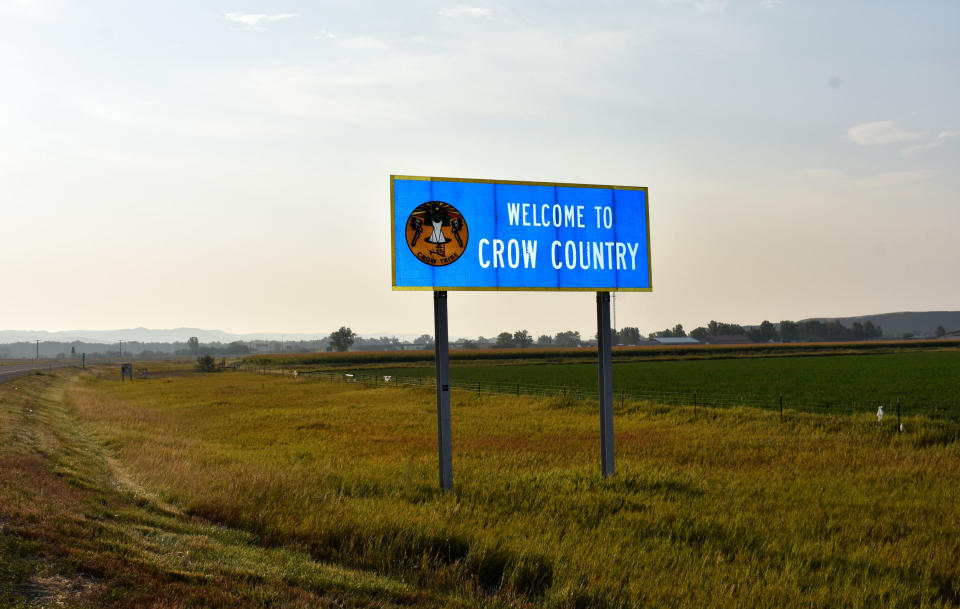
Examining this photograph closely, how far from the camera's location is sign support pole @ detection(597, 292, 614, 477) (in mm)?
15258

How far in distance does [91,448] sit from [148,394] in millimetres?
A: 34687

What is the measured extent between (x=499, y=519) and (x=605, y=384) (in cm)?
500

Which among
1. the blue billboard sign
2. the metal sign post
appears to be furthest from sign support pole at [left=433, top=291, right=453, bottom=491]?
the blue billboard sign

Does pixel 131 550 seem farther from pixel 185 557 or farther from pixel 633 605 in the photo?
pixel 633 605

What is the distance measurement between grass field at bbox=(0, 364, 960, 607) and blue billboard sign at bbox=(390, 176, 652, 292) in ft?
13.3

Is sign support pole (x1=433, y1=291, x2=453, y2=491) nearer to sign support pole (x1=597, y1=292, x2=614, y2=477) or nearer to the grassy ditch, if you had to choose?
sign support pole (x1=597, y1=292, x2=614, y2=477)

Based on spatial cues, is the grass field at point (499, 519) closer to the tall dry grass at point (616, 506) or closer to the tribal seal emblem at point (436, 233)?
the tall dry grass at point (616, 506)

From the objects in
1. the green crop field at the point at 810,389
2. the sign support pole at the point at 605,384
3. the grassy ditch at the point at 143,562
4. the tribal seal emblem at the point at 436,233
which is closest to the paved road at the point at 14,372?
the green crop field at the point at 810,389

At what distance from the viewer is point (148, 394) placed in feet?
173

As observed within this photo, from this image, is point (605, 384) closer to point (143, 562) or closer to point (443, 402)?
point (443, 402)

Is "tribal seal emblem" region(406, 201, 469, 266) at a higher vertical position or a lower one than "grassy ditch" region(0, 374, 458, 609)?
higher

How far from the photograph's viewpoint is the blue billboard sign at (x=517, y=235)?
1409 centimetres

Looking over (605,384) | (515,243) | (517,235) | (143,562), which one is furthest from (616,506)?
(143,562)

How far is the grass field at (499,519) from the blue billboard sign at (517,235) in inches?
160
